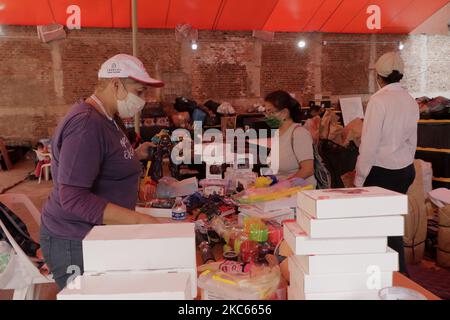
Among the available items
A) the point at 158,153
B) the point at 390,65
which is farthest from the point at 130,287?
the point at 390,65

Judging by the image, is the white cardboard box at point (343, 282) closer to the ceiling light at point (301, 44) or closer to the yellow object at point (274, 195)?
the yellow object at point (274, 195)

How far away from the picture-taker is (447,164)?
16.3 ft

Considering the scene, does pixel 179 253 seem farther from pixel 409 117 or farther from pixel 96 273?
pixel 409 117

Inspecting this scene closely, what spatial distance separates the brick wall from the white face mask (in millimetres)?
10297

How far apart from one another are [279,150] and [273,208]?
1.18 m

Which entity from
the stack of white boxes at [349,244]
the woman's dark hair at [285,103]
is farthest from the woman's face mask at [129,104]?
the woman's dark hair at [285,103]

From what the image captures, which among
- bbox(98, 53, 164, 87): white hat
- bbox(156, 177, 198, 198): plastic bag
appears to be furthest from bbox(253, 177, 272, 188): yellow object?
bbox(98, 53, 164, 87): white hat

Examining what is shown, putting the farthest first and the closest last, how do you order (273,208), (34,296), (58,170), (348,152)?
(348,152)
(34,296)
(273,208)
(58,170)

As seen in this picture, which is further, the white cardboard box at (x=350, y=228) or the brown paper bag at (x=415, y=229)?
the brown paper bag at (x=415, y=229)

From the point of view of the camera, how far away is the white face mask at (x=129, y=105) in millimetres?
1791

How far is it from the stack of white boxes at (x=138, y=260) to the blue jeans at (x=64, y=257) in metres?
0.54

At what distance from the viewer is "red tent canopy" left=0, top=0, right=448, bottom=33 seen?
997 centimetres

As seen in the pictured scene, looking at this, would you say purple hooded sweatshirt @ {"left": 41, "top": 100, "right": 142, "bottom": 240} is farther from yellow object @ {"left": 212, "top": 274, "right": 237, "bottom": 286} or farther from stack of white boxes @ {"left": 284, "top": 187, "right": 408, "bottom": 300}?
stack of white boxes @ {"left": 284, "top": 187, "right": 408, "bottom": 300}

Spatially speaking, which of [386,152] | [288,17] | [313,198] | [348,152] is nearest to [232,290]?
[313,198]
